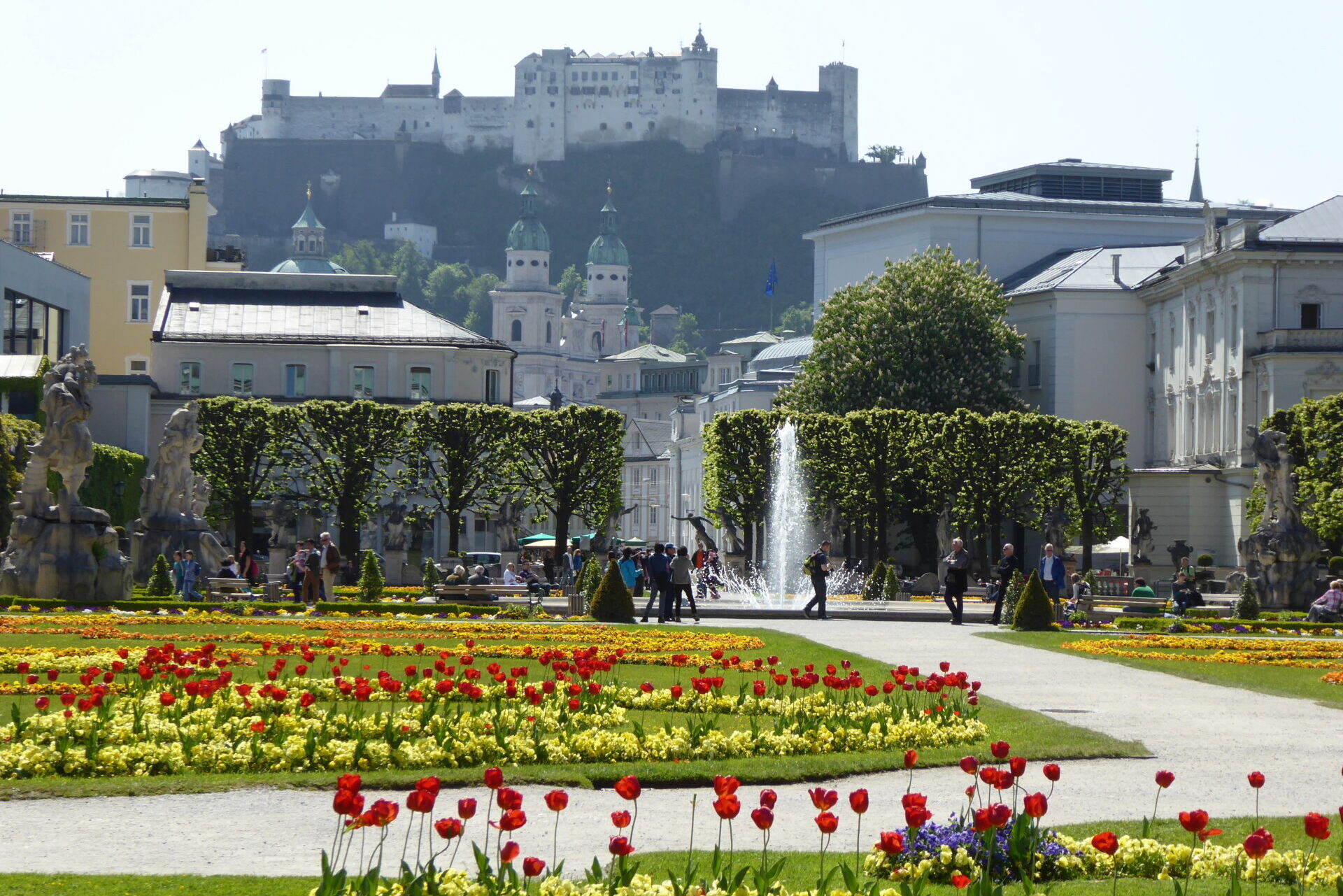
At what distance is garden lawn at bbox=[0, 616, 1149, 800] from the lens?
15.0m

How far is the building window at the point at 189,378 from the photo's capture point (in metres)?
88.1

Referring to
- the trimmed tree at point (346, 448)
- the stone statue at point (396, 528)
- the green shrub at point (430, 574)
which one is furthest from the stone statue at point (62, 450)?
the trimmed tree at point (346, 448)

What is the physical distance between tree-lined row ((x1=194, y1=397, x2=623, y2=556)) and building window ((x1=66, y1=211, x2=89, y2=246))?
105 feet

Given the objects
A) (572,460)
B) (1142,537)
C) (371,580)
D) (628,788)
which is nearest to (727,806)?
(628,788)

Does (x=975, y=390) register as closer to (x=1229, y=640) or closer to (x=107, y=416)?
(x=107, y=416)

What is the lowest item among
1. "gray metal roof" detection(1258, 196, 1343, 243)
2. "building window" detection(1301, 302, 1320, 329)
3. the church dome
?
"building window" detection(1301, 302, 1320, 329)

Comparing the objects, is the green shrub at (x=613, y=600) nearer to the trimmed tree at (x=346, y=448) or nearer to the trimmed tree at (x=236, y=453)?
the trimmed tree at (x=346, y=448)

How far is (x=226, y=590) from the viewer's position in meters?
43.8

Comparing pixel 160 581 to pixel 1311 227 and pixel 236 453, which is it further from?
pixel 1311 227

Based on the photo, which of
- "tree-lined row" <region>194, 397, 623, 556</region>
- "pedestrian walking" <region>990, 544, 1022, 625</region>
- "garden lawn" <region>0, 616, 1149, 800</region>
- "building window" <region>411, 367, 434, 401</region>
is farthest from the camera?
"building window" <region>411, 367, 434, 401</region>

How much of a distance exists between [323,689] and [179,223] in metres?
86.2

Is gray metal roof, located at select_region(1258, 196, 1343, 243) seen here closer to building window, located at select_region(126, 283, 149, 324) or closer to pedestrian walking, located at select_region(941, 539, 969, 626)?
pedestrian walking, located at select_region(941, 539, 969, 626)

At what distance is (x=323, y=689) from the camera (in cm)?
1942

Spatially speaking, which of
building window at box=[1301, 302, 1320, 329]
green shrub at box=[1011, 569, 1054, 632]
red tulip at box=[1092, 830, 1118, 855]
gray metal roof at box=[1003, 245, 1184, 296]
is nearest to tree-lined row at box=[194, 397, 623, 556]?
building window at box=[1301, 302, 1320, 329]
